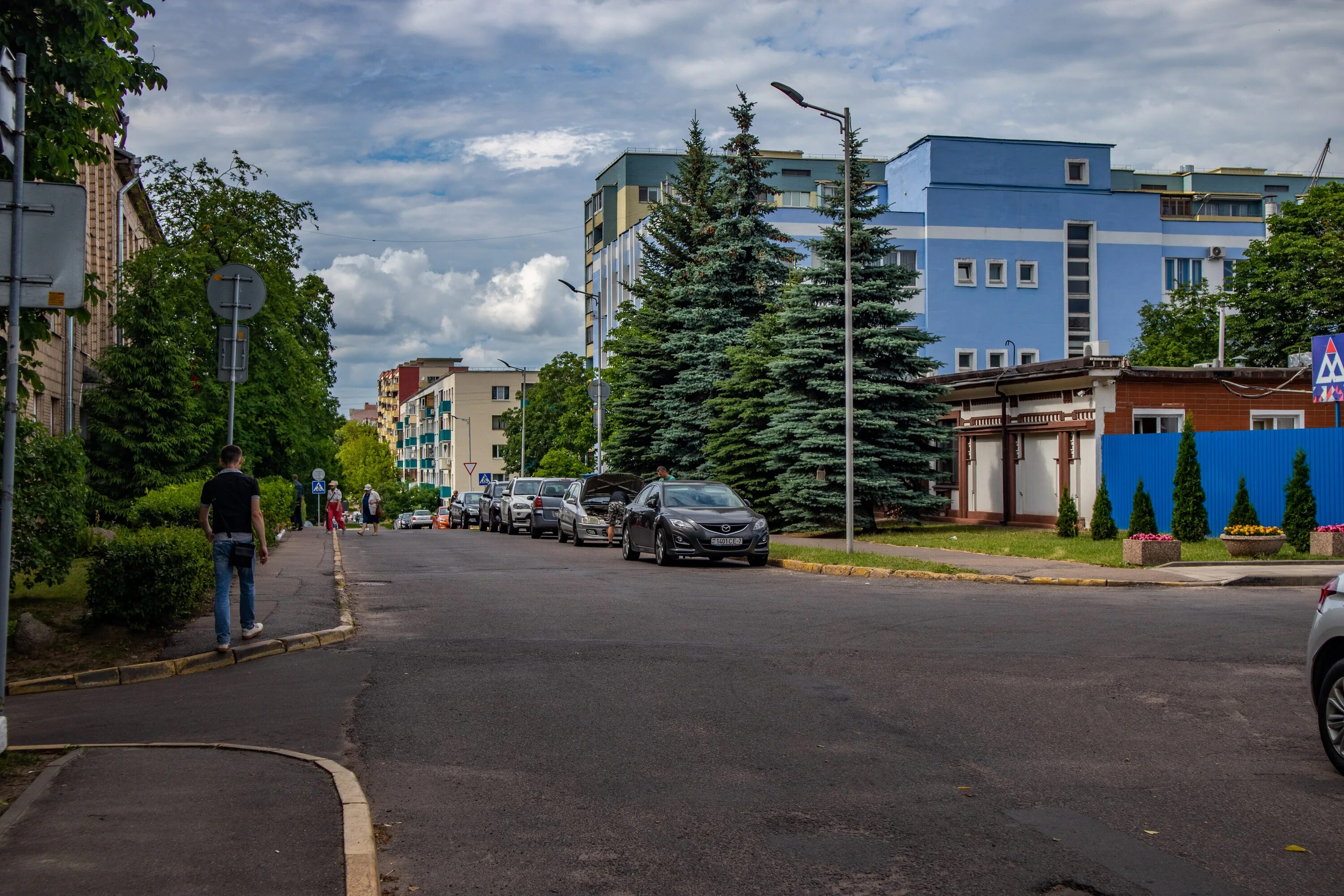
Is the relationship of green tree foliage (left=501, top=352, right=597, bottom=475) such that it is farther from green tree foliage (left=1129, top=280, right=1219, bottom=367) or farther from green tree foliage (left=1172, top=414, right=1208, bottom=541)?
green tree foliage (left=1172, top=414, right=1208, bottom=541)

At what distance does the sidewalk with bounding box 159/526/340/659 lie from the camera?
11.7 meters

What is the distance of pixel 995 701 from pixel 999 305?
5587 centimetres

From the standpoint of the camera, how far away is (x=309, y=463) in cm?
5203

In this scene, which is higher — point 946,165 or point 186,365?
point 946,165

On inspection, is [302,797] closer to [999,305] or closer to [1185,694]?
[1185,694]

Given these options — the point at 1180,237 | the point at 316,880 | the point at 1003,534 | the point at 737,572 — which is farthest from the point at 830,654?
the point at 1180,237

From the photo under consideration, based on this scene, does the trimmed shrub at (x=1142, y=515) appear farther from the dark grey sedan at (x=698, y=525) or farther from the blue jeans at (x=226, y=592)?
the blue jeans at (x=226, y=592)

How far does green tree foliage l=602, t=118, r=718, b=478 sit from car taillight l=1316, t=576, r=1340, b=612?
115ft

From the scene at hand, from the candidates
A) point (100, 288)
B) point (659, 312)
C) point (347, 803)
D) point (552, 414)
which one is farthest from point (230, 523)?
point (552, 414)

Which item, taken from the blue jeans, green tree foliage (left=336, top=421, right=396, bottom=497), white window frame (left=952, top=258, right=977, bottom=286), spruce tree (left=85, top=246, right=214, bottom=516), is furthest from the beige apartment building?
green tree foliage (left=336, top=421, right=396, bottom=497)

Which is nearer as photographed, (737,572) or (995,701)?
(995,701)

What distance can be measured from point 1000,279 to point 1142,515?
40.5 meters

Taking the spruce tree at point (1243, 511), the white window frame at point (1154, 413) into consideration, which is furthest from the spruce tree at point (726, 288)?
the spruce tree at point (1243, 511)

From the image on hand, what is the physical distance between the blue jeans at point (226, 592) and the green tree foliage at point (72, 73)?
3.57m
